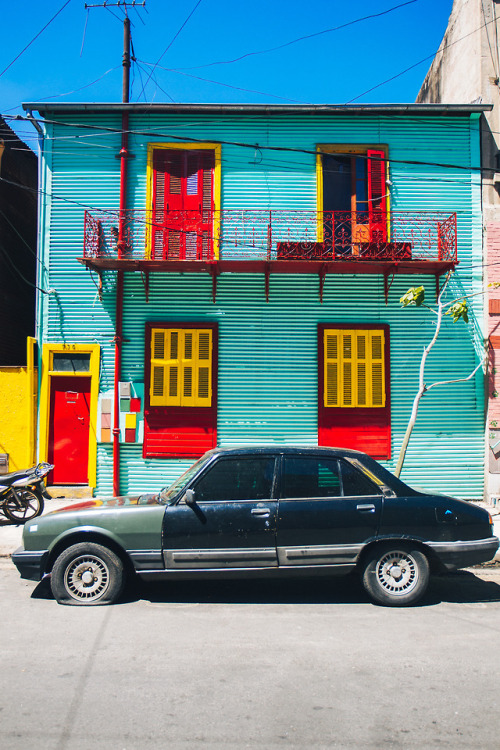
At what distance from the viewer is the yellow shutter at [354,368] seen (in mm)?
11898

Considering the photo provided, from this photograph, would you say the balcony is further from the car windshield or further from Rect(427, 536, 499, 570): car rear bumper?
Rect(427, 536, 499, 570): car rear bumper

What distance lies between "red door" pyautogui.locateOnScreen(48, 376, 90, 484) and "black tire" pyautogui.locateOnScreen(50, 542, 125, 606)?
6498 millimetres

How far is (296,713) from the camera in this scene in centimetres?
360

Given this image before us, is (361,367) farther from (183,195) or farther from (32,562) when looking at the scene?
(32,562)

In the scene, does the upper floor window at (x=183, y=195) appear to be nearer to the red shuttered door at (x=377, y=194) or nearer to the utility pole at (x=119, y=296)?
the utility pole at (x=119, y=296)

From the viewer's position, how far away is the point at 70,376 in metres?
11.9

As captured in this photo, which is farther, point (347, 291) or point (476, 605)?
point (347, 291)

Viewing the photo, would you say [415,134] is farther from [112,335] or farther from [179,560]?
[179,560]

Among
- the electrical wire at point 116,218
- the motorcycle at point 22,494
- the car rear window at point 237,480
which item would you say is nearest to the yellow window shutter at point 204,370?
the electrical wire at point 116,218

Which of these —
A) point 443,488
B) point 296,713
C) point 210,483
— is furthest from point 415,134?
point 296,713

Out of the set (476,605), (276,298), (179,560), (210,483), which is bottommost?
(476,605)

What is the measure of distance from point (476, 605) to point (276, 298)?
24.6ft

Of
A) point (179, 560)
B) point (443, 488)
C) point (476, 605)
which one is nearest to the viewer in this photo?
point (179, 560)

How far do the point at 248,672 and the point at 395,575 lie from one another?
2210 millimetres
